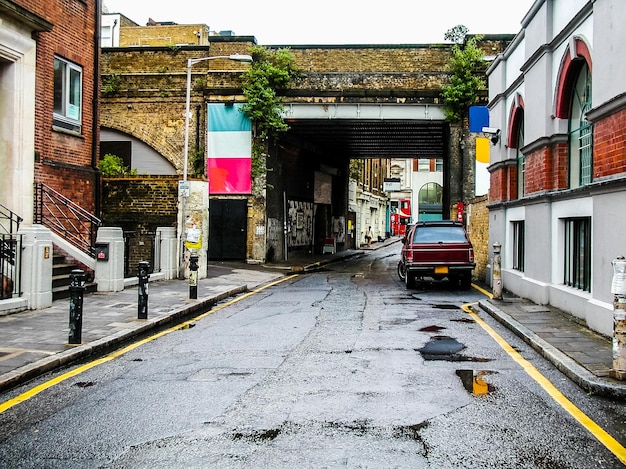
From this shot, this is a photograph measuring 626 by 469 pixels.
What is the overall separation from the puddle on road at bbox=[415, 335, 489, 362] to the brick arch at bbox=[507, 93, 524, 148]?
29.5 feet

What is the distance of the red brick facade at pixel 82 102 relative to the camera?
51.5 feet

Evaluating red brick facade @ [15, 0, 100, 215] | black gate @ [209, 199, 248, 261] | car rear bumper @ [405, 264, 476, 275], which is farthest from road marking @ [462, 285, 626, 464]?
black gate @ [209, 199, 248, 261]

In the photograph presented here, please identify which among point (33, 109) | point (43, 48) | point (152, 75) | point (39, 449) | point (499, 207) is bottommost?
point (39, 449)

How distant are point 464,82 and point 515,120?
37.8 feet

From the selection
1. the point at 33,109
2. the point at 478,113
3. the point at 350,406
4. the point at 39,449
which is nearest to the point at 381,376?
the point at 350,406

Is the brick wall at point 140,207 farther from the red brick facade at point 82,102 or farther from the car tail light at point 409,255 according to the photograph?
the car tail light at point 409,255

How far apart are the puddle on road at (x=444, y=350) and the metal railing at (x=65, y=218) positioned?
32.1 ft

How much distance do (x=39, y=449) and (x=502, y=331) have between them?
7.88m

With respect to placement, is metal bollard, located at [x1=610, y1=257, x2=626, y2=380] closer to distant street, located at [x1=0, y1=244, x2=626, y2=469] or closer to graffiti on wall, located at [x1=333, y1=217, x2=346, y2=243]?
distant street, located at [x1=0, y1=244, x2=626, y2=469]

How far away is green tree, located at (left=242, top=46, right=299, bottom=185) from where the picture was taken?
94.3ft

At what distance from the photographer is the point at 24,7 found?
14859 millimetres

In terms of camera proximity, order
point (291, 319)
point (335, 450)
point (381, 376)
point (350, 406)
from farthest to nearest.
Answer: point (291, 319) < point (381, 376) < point (350, 406) < point (335, 450)

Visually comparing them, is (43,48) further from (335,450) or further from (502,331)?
(335,450)

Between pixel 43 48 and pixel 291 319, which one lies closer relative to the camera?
pixel 291 319
